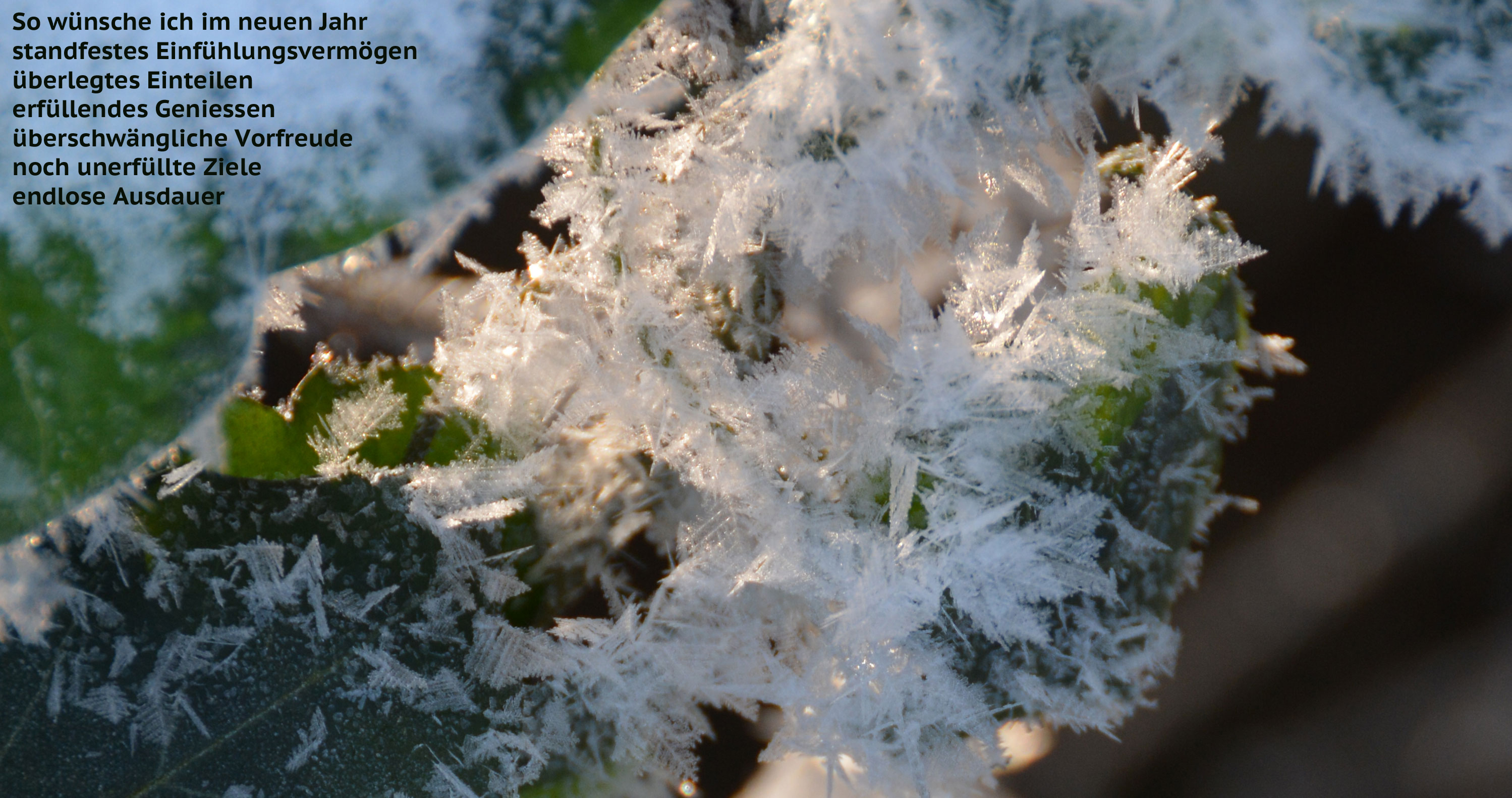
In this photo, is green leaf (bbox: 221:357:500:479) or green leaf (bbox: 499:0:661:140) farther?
green leaf (bbox: 221:357:500:479)

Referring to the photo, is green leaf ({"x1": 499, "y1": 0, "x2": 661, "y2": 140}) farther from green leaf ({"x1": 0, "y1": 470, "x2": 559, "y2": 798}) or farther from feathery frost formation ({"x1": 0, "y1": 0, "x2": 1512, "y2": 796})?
green leaf ({"x1": 0, "y1": 470, "x2": 559, "y2": 798})

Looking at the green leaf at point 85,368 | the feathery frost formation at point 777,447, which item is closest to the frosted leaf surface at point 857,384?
the feathery frost formation at point 777,447

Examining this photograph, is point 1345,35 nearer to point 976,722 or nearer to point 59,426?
point 976,722

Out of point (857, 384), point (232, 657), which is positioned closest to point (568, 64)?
point (857, 384)

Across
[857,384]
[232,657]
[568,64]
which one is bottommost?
[232,657]

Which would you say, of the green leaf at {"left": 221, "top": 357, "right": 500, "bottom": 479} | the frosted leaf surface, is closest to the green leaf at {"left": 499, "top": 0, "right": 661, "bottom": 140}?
the frosted leaf surface

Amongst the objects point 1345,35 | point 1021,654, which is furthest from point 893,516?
point 1345,35

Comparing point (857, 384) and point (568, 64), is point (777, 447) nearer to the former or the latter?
point (857, 384)

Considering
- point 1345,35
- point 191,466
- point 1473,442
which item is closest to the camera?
point 1345,35
